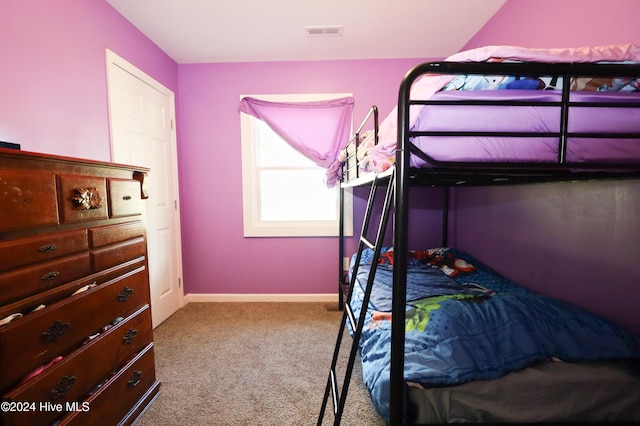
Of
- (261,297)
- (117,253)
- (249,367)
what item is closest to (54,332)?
(117,253)

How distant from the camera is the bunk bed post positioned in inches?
31.0

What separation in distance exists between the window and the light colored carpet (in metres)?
0.83

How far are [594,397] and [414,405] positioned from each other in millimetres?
592

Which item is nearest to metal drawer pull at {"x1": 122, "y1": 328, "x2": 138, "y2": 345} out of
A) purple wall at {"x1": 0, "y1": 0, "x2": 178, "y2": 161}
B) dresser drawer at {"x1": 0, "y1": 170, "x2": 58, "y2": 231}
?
dresser drawer at {"x1": 0, "y1": 170, "x2": 58, "y2": 231}

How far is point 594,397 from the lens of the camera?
3.01 feet

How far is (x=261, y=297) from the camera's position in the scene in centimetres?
304

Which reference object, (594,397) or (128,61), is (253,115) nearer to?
(128,61)

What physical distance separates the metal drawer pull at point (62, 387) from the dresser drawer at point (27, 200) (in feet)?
1.98

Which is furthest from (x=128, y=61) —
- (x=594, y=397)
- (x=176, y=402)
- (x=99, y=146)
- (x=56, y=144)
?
(x=594, y=397)

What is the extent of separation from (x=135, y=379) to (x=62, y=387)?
18.2 inches

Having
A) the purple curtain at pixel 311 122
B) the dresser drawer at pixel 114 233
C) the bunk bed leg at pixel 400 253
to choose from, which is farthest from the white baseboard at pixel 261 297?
the bunk bed leg at pixel 400 253

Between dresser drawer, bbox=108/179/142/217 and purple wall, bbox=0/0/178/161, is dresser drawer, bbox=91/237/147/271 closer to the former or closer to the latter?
dresser drawer, bbox=108/179/142/217

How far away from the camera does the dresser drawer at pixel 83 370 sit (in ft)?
3.14

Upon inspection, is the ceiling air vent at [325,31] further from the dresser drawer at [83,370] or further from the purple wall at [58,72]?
the dresser drawer at [83,370]
